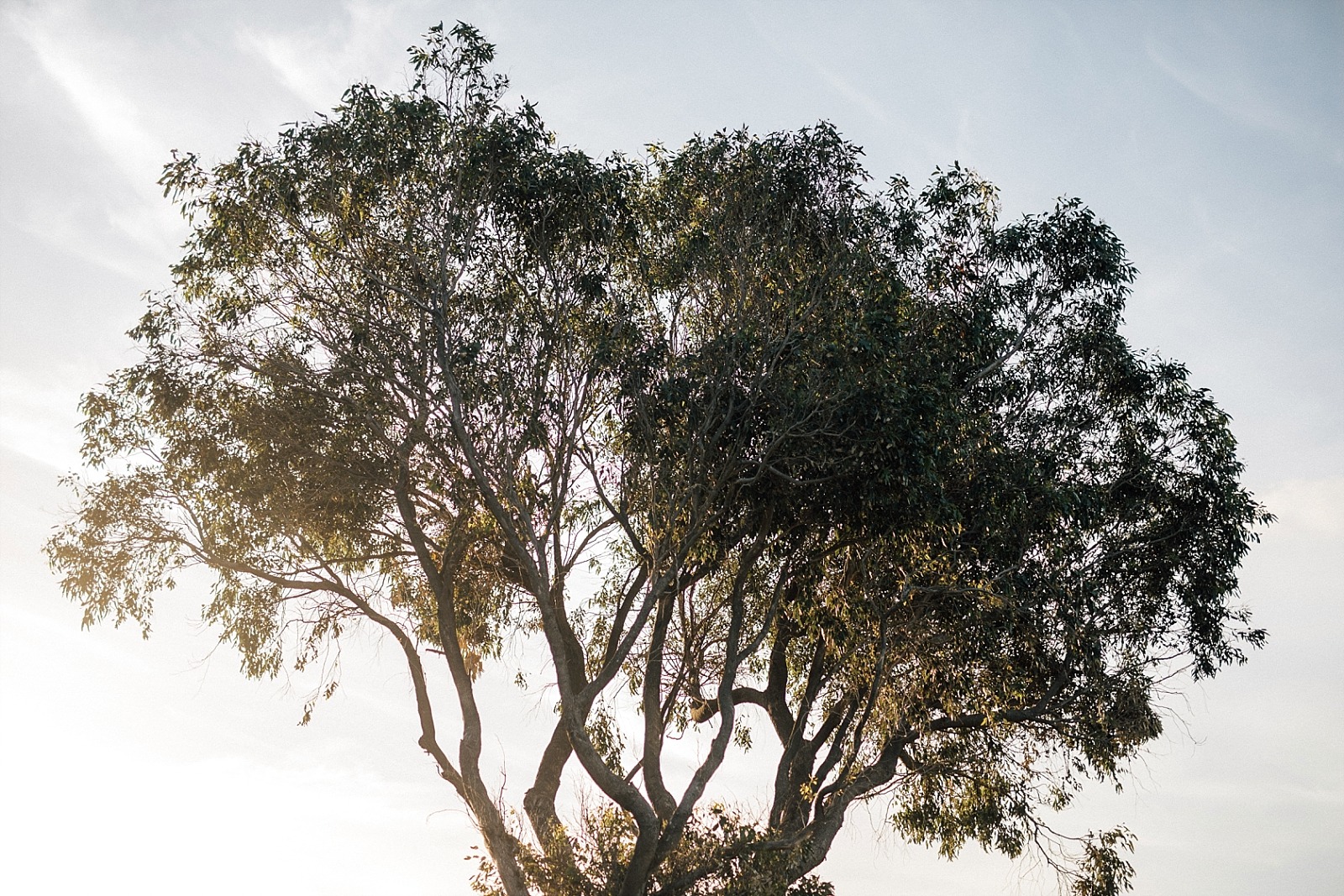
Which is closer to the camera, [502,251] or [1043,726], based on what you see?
[502,251]

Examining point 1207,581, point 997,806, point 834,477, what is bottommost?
point 997,806

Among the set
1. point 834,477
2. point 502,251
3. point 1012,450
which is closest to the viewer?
point 834,477

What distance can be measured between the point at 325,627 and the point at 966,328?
1118 cm

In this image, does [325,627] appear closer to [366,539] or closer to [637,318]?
[366,539]

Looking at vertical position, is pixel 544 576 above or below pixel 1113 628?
below

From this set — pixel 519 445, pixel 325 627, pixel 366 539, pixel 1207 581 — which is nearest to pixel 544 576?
pixel 519 445

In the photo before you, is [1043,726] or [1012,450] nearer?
[1012,450]

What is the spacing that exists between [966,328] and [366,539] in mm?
9728

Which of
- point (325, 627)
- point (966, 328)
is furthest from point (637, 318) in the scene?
point (325, 627)

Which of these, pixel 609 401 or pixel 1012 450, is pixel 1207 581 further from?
pixel 609 401

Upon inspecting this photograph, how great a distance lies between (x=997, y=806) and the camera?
2034cm

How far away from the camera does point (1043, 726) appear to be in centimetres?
2036

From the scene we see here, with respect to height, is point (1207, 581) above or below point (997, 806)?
above

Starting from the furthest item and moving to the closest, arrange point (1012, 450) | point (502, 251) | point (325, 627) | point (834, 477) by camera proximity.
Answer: point (325, 627)
point (1012, 450)
point (502, 251)
point (834, 477)
